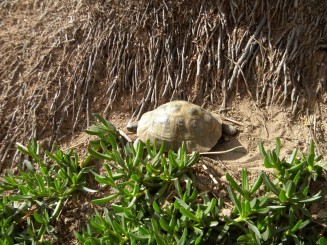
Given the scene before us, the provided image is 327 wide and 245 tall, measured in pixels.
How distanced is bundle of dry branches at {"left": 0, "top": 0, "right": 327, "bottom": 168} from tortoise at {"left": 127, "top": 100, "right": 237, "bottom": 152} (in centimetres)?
37

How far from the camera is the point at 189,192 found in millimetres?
3025

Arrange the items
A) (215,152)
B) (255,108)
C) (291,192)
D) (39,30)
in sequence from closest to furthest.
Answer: (291,192), (215,152), (255,108), (39,30)

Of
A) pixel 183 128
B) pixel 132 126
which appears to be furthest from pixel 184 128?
pixel 132 126

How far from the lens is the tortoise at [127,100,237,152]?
134 inches

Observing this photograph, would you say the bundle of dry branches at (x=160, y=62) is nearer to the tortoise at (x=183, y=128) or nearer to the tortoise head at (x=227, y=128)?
the tortoise head at (x=227, y=128)

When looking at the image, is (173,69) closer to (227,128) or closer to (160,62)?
(160,62)

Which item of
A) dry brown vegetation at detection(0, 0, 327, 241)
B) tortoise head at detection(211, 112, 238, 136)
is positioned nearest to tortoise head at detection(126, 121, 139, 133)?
dry brown vegetation at detection(0, 0, 327, 241)

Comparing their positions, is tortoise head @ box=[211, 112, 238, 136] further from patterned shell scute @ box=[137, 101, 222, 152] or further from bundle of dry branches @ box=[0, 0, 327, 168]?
bundle of dry branches @ box=[0, 0, 327, 168]

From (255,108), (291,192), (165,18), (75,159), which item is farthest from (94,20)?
(291,192)


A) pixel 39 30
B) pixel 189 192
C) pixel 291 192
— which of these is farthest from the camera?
pixel 39 30

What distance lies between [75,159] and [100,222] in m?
0.70

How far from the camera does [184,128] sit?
3.43m

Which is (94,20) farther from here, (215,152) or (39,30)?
(215,152)

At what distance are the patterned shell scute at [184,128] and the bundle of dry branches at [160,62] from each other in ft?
1.23
